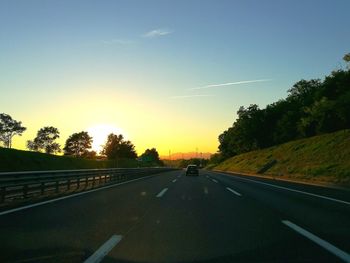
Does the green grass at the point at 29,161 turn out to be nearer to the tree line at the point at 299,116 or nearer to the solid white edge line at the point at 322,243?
the tree line at the point at 299,116

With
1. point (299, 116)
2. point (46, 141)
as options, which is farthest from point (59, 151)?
point (299, 116)

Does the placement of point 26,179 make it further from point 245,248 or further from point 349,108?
point 349,108

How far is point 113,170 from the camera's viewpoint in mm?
31656

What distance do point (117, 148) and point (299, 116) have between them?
104019mm

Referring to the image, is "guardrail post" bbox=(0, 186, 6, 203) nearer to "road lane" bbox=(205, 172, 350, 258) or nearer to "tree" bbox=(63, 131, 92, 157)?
"road lane" bbox=(205, 172, 350, 258)

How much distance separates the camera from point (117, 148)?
184 m

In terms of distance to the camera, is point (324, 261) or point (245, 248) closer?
point (324, 261)

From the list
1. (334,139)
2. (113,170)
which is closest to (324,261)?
(113,170)

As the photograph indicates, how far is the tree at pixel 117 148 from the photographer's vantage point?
602 feet

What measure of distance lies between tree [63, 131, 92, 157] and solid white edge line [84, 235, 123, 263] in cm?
17324

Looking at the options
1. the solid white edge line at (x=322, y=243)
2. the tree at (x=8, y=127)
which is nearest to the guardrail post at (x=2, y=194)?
the solid white edge line at (x=322, y=243)

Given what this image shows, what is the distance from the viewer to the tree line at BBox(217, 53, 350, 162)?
64887 millimetres

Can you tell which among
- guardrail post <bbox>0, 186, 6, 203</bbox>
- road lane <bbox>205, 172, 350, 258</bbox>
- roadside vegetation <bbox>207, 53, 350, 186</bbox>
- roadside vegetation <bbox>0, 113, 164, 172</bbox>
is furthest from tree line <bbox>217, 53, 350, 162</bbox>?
guardrail post <bbox>0, 186, 6, 203</bbox>

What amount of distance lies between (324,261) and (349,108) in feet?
189
